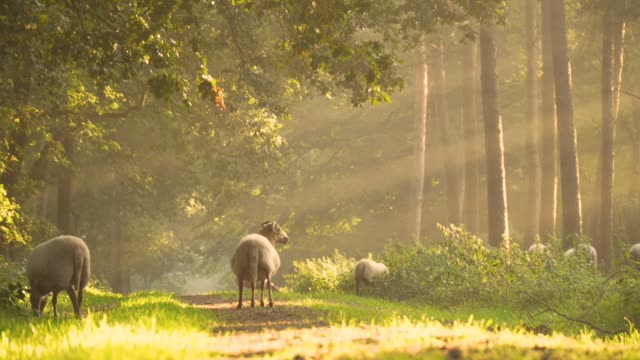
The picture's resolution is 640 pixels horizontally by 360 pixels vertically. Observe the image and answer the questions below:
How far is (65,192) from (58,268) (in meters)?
22.5

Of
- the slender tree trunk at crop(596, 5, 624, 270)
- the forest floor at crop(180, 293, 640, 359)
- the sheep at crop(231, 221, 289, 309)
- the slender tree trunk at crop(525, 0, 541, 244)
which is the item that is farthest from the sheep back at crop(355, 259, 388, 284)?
the forest floor at crop(180, 293, 640, 359)

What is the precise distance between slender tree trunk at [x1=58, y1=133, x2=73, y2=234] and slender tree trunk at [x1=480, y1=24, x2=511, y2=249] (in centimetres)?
1675

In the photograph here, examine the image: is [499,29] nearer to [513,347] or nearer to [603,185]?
[603,185]

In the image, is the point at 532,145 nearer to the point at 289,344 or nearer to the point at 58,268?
the point at 58,268

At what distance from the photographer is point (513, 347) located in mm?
7809

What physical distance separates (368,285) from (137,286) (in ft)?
213

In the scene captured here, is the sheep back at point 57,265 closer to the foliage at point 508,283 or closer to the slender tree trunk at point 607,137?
the foliage at point 508,283

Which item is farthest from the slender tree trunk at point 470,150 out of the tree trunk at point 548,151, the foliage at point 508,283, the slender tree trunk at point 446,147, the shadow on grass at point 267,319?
the shadow on grass at point 267,319

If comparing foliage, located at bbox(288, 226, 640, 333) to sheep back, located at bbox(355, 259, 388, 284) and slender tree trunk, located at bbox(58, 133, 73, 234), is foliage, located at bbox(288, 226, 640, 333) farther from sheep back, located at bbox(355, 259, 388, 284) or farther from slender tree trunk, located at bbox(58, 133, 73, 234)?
slender tree trunk, located at bbox(58, 133, 73, 234)

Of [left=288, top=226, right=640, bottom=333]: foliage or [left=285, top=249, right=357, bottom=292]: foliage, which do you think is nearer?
[left=288, top=226, right=640, bottom=333]: foliage

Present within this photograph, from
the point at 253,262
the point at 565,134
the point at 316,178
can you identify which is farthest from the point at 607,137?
the point at 316,178

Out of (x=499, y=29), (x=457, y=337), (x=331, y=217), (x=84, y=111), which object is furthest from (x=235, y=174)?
(x=457, y=337)

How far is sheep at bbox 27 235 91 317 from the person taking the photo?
13.3 m

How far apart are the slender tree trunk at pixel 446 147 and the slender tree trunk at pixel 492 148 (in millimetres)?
7871
